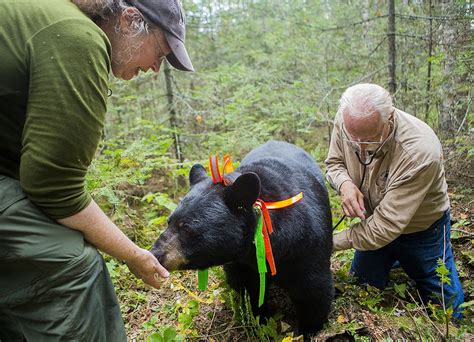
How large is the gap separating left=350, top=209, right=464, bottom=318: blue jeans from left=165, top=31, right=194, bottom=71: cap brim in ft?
9.81

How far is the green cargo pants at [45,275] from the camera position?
1.73 metres

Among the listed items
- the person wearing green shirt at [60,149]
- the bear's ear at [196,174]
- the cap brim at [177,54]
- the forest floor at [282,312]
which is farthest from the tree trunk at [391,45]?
the person wearing green shirt at [60,149]

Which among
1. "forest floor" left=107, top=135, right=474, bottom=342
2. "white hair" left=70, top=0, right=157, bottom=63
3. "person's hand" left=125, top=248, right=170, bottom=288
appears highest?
"white hair" left=70, top=0, right=157, bottom=63

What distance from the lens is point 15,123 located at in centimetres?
175

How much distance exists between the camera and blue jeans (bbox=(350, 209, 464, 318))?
12.8 feet

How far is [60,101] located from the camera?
153cm

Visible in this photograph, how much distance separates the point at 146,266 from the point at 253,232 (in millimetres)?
861

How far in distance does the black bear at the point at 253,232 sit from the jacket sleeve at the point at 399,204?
1.43 feet

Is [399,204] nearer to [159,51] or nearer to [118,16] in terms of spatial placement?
[159,51]

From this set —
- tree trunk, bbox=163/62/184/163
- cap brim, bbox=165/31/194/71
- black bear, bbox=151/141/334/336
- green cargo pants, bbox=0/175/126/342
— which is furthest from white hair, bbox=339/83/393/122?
tree trunk, bbox=163/62/184/163

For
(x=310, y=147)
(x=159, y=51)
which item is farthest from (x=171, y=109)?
(x=159, y=51)

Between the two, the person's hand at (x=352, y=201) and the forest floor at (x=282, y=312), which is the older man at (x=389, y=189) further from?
the forest floor at (x=282, y=312)

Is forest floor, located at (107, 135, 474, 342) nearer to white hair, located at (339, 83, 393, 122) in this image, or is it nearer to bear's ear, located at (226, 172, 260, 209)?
bear's ear, located at (226, 172, 260, 209)

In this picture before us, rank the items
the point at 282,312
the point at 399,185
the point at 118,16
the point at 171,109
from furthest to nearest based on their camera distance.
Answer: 1. the point at 171,109
2. the point at 282,312
3. the point at 399,185
4. the point at 118,16
